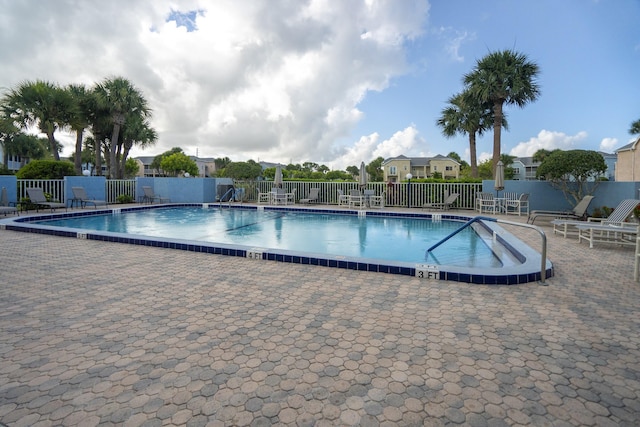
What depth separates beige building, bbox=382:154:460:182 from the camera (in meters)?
56.8

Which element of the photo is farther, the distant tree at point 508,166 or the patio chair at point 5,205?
the distant tree at point 508,166

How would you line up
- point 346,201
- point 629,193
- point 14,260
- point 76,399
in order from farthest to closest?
point 346,201
point 629,193
point 14,260
point 76,399

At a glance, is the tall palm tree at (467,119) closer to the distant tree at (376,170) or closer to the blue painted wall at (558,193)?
the blue painted wall at (558,193)

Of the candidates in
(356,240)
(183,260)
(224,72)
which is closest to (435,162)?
(224,72)

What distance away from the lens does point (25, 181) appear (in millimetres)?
12875

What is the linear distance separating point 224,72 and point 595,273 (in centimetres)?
1300

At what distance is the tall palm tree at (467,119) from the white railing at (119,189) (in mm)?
16845

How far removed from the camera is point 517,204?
12992 millimetres

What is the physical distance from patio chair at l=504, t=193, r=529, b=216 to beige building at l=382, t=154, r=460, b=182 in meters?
43.3

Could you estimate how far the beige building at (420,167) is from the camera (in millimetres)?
56750

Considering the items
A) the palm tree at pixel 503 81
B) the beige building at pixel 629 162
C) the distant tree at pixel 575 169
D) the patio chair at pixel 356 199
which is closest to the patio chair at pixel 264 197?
the patio chair at pixel 356 199

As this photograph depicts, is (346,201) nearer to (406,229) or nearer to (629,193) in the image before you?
(406,229)

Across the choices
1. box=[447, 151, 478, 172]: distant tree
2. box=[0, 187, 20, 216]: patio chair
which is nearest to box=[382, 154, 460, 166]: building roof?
box=[447, 151, 478, 172]: distant tree

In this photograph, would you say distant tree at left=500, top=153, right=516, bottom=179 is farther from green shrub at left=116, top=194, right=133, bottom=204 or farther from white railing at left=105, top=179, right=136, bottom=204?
green shrub at left=116, top=194, right=133, bottom=204
